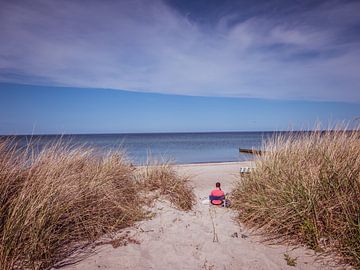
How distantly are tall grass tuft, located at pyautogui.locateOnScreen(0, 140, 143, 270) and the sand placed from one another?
326mm

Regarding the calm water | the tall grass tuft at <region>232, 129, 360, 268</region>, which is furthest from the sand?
the calm water

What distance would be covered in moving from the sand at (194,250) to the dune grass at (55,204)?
31 cm

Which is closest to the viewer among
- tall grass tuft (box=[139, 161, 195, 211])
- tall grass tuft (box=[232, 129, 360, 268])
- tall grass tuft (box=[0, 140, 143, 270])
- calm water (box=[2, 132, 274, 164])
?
tall grass tuft (box=[0, 140, 143, 270])

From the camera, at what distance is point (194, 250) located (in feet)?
12.0

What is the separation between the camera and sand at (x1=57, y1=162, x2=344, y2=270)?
3.27m

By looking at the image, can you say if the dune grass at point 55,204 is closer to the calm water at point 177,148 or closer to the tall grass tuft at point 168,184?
the tall grass tuft at point 168,184

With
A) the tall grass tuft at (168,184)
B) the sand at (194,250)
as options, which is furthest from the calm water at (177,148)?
the sand at (194,250)

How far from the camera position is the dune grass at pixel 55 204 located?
10.1ft

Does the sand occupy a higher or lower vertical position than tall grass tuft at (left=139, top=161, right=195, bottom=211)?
lower

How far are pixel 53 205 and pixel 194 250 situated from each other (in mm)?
1807

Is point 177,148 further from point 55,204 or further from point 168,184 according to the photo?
point 55,204

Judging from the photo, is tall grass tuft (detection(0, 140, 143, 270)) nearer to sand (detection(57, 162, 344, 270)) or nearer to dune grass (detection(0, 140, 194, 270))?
dune grass (detection(0, 140, 194, 270))

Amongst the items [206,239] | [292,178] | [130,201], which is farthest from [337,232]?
[130,201]

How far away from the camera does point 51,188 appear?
3.51 metres
